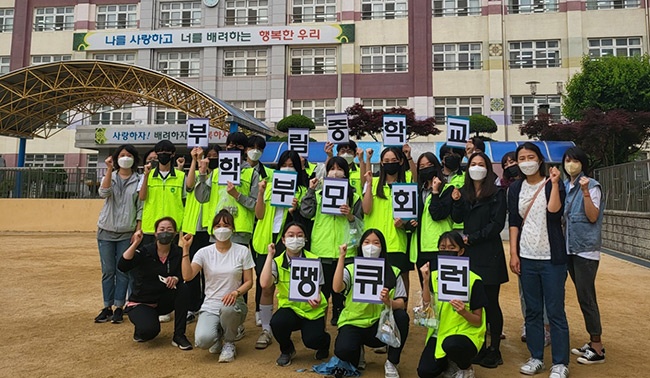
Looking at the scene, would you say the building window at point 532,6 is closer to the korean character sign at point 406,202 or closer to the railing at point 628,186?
the railing at point 628,186

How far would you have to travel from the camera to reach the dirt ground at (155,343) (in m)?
3.71

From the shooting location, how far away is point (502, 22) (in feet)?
81.2

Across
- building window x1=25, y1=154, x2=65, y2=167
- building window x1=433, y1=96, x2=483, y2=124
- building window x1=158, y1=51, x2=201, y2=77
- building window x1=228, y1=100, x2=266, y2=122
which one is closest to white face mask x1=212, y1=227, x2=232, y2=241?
building window x1=433, y1=96, x2=483, y2=124

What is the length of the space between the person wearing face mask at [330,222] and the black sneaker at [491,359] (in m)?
1.37

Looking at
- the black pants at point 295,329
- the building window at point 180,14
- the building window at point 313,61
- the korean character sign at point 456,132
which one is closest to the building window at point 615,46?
the building window at point 313,61

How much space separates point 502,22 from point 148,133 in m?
19.5

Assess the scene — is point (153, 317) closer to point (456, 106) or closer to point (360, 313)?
point (360, 313)

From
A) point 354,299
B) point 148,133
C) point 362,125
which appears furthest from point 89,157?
point 354,299

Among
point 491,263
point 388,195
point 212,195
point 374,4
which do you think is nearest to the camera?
point 491,263

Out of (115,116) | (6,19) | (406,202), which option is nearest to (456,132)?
(406,202)

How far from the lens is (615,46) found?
78.7 ft

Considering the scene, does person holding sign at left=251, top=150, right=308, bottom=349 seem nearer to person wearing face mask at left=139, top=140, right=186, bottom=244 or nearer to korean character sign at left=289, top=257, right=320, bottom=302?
korean character sign at left=289, top=257, right=320, bottom=302

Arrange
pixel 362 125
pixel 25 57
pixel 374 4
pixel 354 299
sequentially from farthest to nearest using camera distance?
pixel 25 57 < pixel 374 4 < pixel 362 125 < pixel 354 299

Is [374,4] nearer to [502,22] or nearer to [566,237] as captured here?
[502,22]
